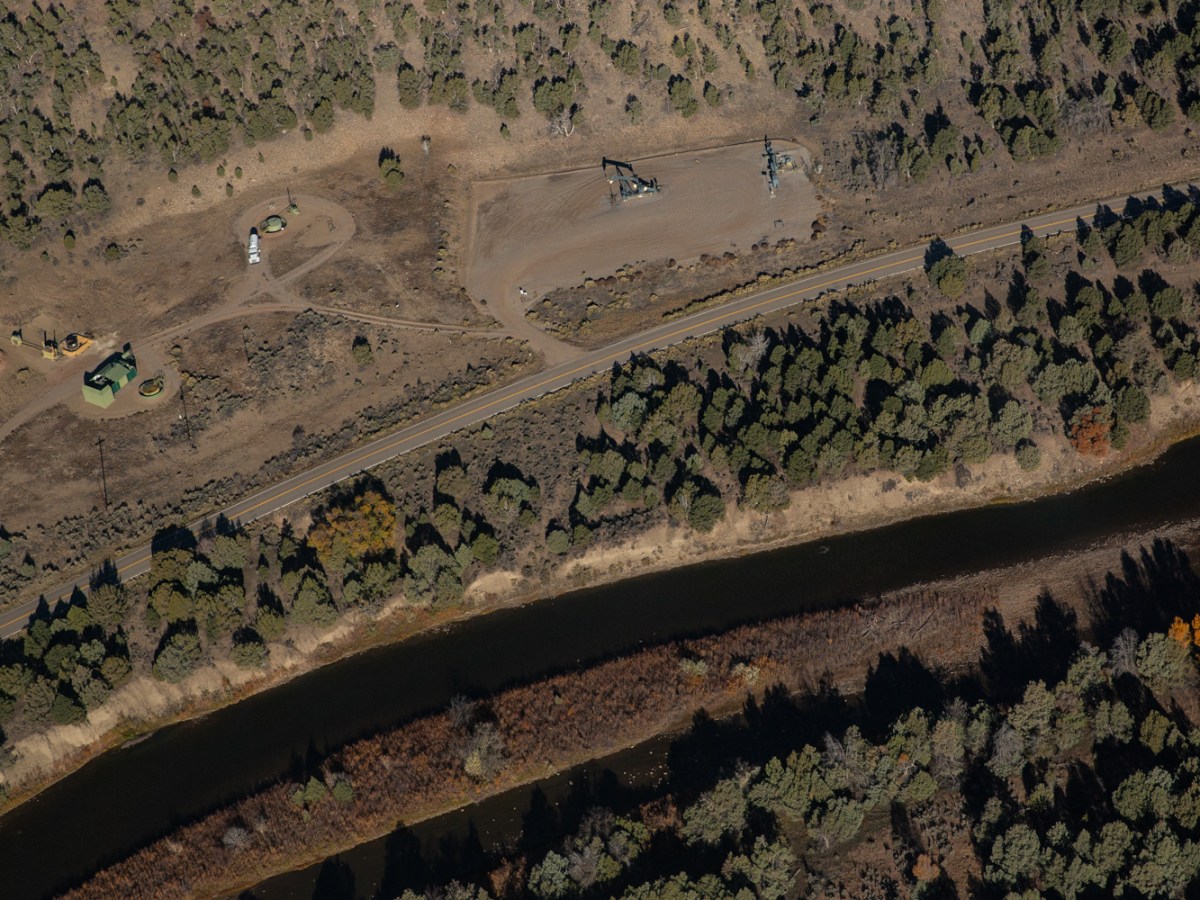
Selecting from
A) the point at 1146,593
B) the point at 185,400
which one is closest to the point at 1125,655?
the point at 1146,593

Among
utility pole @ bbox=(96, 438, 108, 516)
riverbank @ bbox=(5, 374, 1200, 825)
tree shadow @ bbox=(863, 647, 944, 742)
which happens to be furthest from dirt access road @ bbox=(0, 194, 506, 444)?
tree shadow @ bbox=(863, 647, 944, 742)

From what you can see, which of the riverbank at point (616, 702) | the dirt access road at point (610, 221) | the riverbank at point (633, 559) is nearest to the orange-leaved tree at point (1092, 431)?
the riverbank at point (633, 559)

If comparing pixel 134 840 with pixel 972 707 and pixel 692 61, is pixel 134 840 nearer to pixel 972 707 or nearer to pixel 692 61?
pixel 972 707

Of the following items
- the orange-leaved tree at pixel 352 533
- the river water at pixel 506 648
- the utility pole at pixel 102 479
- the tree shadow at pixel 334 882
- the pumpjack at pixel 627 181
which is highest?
A: the pumpjack at pixel 627 181

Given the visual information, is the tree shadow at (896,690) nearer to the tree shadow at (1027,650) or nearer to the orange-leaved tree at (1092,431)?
the tree shadow at (1027,650)

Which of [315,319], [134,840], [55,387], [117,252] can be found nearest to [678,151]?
[315,319]

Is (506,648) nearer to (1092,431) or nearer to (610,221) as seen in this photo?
Result: (610,221)
